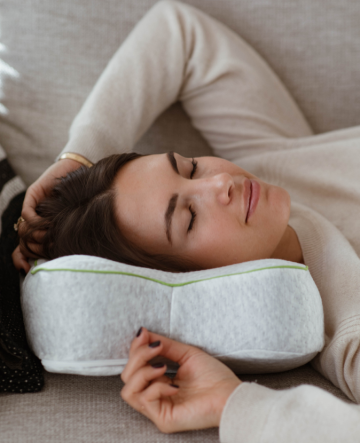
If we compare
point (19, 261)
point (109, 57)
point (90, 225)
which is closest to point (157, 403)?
point (90, 225)

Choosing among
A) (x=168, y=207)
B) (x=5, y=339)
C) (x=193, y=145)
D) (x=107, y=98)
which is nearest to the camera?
(x=5, y=339)

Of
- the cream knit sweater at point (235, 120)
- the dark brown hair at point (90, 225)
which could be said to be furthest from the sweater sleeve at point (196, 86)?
the dark brown hair at point (90, 225)

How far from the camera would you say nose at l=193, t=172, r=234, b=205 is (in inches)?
33.2

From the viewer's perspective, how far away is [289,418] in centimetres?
60

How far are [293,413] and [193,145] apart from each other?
40.2 inches

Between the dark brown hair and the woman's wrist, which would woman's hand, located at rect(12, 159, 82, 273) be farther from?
the woman's wrist

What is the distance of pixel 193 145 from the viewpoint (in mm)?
1438

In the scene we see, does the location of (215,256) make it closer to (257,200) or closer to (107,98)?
(257,200)

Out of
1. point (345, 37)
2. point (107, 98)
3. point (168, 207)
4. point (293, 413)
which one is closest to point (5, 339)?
point (168, 207)

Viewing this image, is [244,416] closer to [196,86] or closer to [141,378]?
[141,378]

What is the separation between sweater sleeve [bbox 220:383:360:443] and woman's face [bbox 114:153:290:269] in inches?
12.3

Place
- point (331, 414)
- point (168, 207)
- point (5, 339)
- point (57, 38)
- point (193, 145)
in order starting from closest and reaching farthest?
1. point (331, 414)
2. point (5, 339)
3. point (168, 207)
4. point (57, 38)
5. point (193, 145)

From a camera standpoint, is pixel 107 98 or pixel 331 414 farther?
pixel 107 98

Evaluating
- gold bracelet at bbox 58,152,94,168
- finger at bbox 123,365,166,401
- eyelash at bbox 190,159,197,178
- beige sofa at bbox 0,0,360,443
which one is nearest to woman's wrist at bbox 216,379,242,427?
finger at bbox 123,365,166,401
